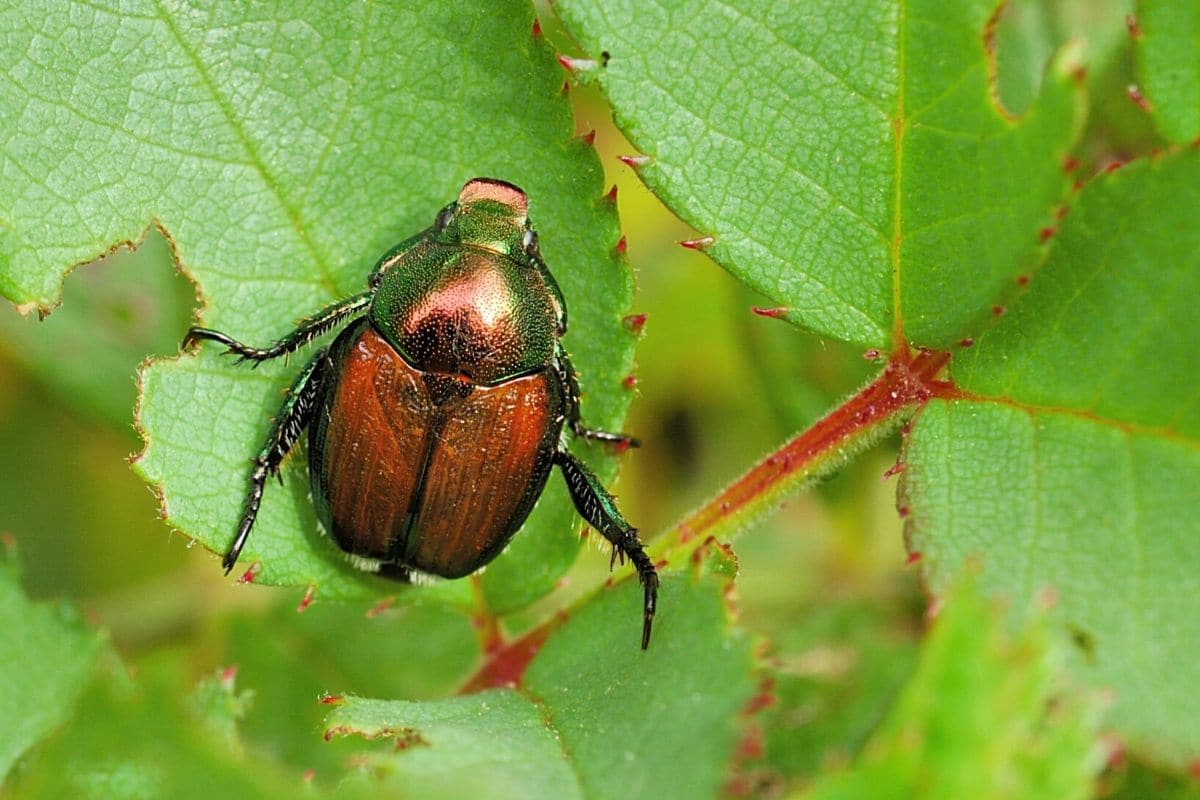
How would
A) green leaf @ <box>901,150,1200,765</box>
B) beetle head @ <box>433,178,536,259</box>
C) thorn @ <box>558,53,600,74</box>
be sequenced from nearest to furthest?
green leaf @ <box>901,150,1200,765</box>, thorn @ <box>558,53,600,74</box>, beetle head @ <box>433,178,536,259</box>

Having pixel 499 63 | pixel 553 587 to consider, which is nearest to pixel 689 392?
pixel 553 587

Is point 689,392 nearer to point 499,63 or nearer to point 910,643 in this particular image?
point 910,643

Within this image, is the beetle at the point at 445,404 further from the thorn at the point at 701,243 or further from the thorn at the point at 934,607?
the thorn at the point at 934,607

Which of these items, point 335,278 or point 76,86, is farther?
point 335,278

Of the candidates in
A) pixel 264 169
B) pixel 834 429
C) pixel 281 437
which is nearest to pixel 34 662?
pixel 281 437

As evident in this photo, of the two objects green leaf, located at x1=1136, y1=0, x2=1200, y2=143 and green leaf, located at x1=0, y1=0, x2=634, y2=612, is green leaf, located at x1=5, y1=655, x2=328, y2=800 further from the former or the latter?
green leaf, located at x1=1136, y1=0, x2=1200, y2=143

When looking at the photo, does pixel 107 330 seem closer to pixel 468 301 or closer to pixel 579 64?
pixel 468 301

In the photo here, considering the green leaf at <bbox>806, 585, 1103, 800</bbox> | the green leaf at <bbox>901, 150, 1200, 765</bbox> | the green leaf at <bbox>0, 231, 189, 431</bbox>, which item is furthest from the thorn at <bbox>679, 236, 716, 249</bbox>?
the green leaf at <bbox>0, 231, 189, 431</bbox>
